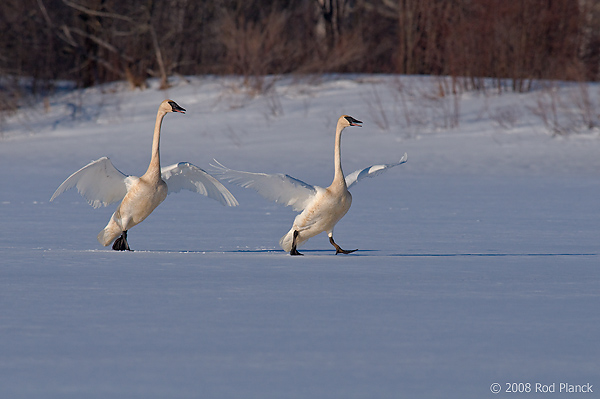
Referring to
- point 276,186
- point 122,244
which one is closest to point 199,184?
point 122,244

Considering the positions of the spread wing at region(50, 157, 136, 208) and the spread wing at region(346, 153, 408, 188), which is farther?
the spread wing at region(50, 157, 136, 208)

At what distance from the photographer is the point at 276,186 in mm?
6086

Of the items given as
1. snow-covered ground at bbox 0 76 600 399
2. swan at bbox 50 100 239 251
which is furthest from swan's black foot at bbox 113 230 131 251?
snow-covered ground at bbox 0 76 600 399

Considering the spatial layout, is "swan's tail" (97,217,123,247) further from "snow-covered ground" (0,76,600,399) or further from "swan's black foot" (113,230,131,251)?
"snow-covered ground" (0,76,600,399)

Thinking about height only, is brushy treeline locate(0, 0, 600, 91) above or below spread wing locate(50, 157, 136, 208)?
below

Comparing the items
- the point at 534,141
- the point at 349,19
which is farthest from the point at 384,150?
the point at 349,19

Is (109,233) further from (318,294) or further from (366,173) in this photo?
(318,294)

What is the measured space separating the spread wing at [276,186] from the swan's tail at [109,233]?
0.90 meters

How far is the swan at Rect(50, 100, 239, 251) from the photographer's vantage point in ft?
20.7

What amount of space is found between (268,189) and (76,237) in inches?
75.2

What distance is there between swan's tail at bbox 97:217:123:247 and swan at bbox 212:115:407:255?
0.89 m

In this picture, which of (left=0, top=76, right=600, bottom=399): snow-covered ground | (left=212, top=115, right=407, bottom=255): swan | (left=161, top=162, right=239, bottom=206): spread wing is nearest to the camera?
(left=0, top=76, right=600, bottom=399): snow-covered ground

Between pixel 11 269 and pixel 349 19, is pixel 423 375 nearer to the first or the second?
pixel 11 269

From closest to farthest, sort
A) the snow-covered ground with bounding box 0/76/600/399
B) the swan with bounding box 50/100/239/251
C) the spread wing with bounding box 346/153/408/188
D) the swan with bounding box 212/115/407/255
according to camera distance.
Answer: the snow-covered ground with bounding box 0/76/600/399, the swan with bounding box 212/115/407/255, the spread wing with bounding box 346/153/408/188, the swan with bounding box 50/100/239/251
